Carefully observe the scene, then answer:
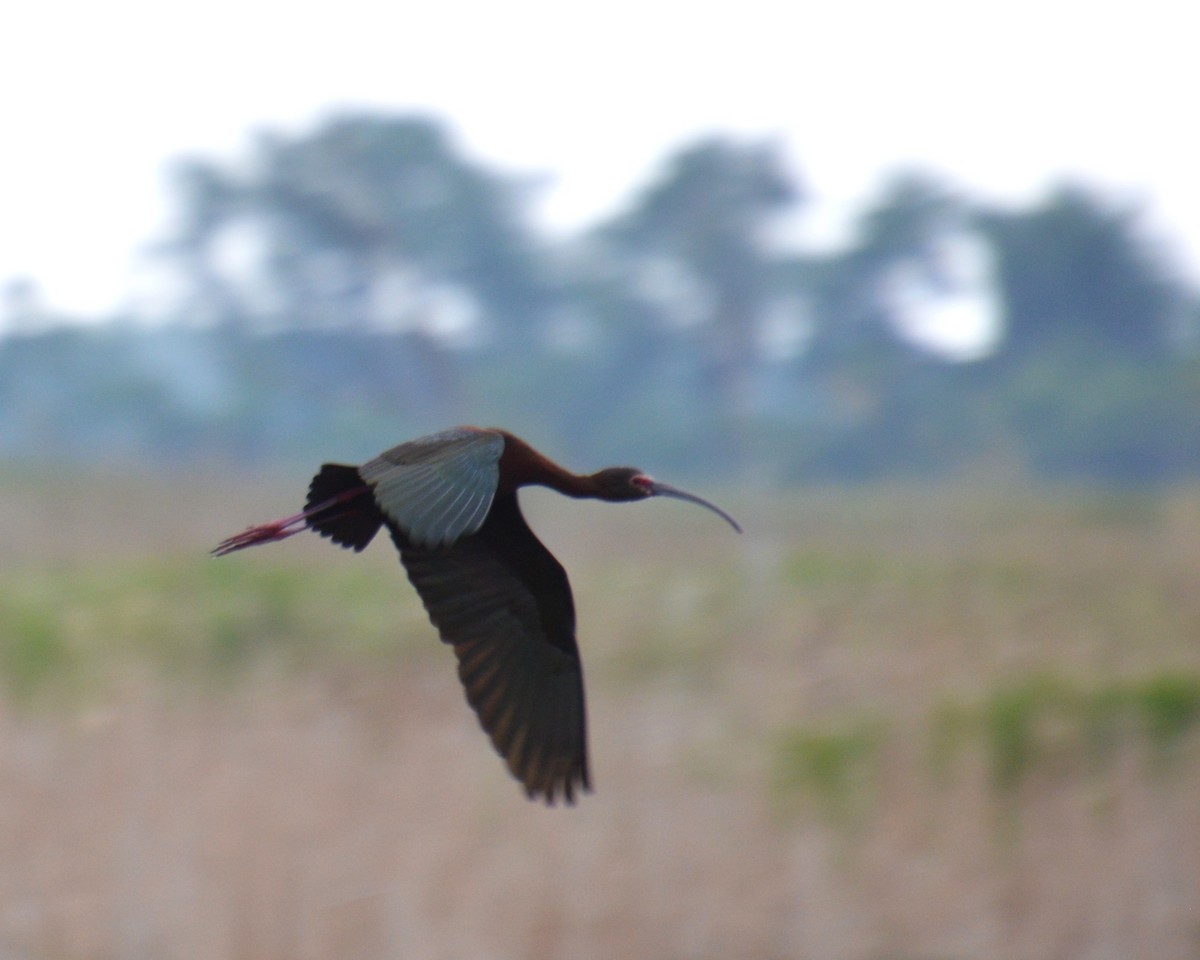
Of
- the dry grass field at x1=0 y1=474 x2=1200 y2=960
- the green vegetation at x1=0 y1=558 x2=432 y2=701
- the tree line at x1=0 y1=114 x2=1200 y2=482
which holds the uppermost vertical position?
the tree line at x1=0 y1=114 x2=1200 y2=482

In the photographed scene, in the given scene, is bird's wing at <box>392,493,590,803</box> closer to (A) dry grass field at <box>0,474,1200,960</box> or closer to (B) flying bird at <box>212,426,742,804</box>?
(B) flying bird at <box>212,426,742,804</box>

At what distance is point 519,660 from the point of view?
15.1 feet

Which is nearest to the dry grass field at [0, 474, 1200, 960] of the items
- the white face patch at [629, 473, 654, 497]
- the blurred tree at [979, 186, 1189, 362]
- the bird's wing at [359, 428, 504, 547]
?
the white face patch at [629, 473, 654, 497]

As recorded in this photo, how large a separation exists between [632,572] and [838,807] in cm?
577

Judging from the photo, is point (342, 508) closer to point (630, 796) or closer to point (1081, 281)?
point (630, 796)

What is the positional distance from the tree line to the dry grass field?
570 inches

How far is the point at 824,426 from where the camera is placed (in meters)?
24.9

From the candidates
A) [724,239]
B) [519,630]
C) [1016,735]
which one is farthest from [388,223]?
[519,630]

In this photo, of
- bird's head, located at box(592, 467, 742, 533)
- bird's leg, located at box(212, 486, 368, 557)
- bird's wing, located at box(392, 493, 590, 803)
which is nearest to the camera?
bird's leg, located at box(212, 486, 368, 557)

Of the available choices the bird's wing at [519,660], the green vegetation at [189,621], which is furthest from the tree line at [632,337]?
the bird's wing at [519,660]

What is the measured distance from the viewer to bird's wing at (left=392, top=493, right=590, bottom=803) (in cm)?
454

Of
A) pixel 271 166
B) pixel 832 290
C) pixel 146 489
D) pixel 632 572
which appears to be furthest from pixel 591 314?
pixel 632 572

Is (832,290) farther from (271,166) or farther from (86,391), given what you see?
(86,391)

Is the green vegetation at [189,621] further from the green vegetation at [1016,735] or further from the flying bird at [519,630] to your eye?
the flying bird at [519,630]
